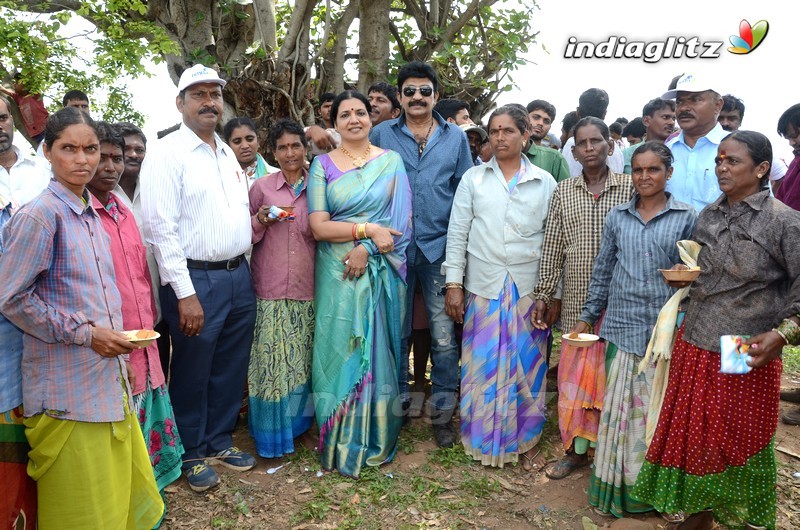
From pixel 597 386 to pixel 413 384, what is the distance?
1.82 metres

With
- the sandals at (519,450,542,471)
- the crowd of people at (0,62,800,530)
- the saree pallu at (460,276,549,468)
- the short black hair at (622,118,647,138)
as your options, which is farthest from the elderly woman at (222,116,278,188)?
the short black hair at (622,118,647,138)

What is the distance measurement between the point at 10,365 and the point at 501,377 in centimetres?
273

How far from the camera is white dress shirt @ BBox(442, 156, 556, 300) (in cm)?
373

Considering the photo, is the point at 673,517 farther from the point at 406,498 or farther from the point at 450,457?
the point at 406,498

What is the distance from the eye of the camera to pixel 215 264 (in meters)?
3.49

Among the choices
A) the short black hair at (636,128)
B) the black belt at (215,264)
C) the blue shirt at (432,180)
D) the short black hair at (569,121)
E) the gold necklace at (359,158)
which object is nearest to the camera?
Answer: the black belt at (215,264)

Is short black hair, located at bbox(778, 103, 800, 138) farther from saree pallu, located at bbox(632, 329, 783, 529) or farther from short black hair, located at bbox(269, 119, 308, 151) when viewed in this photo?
short black hair, located at bbox(269, 119, 308, 151)

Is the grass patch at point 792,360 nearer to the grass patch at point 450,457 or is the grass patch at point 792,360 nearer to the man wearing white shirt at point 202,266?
the grass patch at point 450,457

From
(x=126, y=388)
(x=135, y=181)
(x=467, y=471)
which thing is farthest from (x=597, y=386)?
(x=135, y=181)

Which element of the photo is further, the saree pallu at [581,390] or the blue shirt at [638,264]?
the saree pallu at [581,390]

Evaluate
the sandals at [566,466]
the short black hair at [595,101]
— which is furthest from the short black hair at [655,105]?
the sandals at [566,466]

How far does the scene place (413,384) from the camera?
16.2 feet

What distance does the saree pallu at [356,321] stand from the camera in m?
3.67

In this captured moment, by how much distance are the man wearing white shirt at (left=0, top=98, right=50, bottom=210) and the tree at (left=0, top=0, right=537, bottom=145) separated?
395 centimetres
